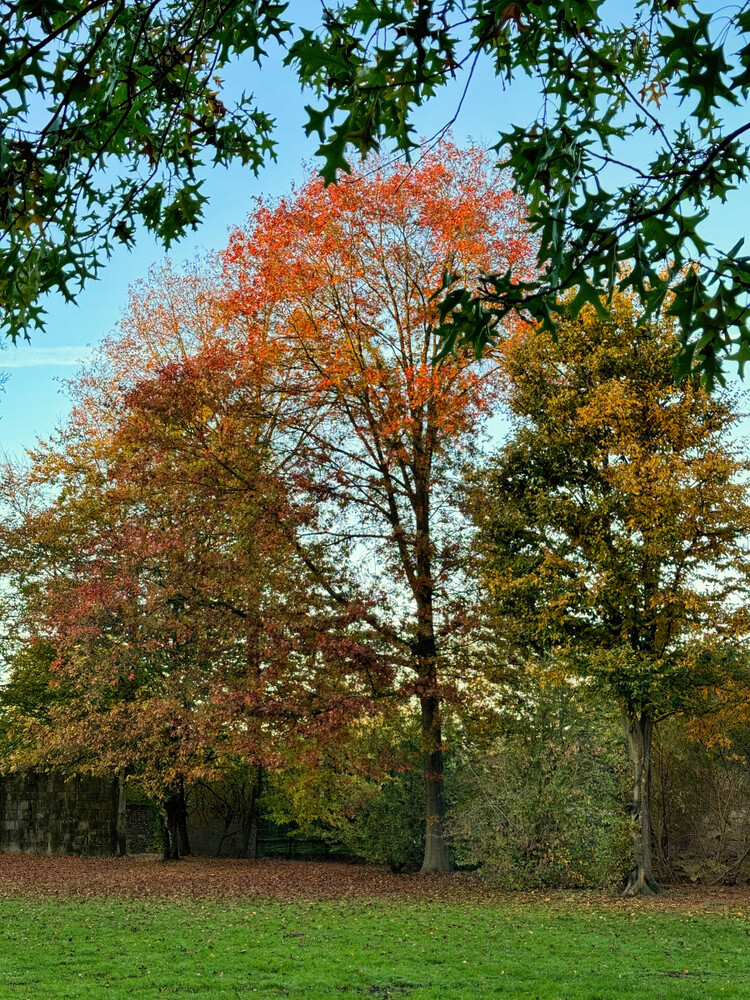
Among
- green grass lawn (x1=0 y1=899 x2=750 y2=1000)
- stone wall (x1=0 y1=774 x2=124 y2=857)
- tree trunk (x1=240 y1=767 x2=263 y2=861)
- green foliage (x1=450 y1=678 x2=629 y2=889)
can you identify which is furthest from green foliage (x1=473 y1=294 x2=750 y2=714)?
stone wall (x1=0 y1=774 x2=124 y2=857)

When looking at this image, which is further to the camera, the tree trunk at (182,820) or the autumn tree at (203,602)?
the tree trunk at (182,820)

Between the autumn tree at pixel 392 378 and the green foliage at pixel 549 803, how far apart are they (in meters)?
1.81

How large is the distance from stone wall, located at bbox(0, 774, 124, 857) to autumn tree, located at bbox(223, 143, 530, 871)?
1136cm

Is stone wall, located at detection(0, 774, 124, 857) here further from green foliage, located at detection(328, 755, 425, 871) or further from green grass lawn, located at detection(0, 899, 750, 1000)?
green grass lawn, located at detection(0, 899, 750, 1000)

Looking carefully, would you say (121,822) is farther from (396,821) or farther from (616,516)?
(616,516)

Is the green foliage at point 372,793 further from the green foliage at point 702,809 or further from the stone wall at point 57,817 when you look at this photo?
the stone wall at point 57,817

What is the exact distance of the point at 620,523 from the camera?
52.9ft

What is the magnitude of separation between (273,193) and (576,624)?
35.6ft

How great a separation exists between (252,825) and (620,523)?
15736 mm

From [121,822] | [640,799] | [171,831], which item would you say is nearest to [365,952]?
[640,799]

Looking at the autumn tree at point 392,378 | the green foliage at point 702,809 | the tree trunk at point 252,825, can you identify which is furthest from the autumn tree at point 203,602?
the green foliage at point 702,809

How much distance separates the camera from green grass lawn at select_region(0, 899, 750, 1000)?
7.74m

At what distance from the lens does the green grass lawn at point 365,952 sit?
25.4 ft

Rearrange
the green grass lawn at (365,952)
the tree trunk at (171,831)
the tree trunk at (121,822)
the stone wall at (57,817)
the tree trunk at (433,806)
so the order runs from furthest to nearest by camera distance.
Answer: the stone wall at (57,817) → the tree trunk at (121,822) → the tree trunk at (171,831) → the tree trunk at (433,806) → the green grass lawn at (365,952)
